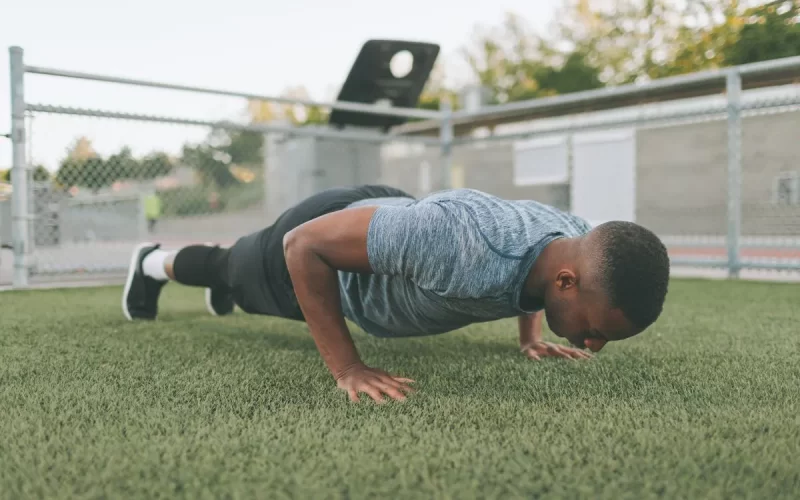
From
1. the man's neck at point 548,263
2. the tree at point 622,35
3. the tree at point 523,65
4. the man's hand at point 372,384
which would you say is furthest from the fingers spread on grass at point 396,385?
the tree at point 523,65

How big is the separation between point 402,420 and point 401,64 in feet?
16.6

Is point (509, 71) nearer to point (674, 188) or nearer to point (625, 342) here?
point (674, 188)

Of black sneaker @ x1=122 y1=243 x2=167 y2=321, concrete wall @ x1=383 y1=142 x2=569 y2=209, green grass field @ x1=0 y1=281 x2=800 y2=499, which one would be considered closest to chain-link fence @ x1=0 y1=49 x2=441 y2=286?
concrete wall @ x1=383 y1=142 x2=569 y2=209

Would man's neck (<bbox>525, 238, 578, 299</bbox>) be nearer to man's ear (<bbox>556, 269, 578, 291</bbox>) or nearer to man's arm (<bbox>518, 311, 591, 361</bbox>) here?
man's ear (<bbox>556, 269, 578, 291</bbox>)

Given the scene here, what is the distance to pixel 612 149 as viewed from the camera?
553 centimetres

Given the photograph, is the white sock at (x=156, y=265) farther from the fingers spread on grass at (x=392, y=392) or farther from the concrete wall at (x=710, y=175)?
the concrete wall at (x=710, y=175)

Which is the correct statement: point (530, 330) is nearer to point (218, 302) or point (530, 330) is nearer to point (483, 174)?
point (218, 302)

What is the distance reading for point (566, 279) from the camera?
60.9 inches

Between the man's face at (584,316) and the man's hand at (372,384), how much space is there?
422 millimetres

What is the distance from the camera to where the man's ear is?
1.54 metres

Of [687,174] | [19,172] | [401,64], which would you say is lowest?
[19,172]

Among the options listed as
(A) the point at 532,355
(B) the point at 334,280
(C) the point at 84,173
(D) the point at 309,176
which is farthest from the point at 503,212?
(D) the point at 309,176

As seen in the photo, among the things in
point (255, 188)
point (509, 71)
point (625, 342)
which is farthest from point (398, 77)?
point (509, 71)

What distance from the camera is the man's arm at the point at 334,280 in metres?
Answer: 1.68
